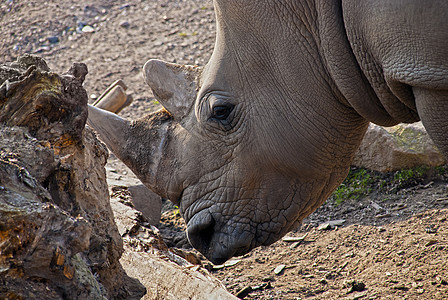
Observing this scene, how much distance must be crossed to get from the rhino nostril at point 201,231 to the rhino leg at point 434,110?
1366 millimetres

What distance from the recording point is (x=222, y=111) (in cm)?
344

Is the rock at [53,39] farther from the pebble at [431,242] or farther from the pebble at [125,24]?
the pebble at [431,242]

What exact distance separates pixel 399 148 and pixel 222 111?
2462mm

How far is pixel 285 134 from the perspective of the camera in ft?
10.9

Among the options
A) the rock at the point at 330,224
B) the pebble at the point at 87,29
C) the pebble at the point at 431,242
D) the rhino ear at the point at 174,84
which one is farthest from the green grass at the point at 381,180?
Result: the pebble at the point at 87,29

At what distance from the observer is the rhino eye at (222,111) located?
342 centimetres

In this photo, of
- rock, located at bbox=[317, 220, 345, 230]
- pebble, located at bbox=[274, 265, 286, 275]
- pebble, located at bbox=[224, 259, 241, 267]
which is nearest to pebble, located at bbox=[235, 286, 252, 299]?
pebble, located at bbox=[274, 265, 286, 275]

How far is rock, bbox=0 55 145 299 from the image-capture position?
2059 millimetres

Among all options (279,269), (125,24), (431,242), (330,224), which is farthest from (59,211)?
(125,24)

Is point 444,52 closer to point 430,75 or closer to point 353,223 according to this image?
point 430,75

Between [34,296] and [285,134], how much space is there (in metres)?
1.67

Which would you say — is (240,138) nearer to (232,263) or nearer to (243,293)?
(243,293)

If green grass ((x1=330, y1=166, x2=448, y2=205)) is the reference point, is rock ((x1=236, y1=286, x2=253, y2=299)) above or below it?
below

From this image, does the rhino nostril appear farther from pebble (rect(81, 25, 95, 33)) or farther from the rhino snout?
pebble (rect(81, 25, 95, 33))
